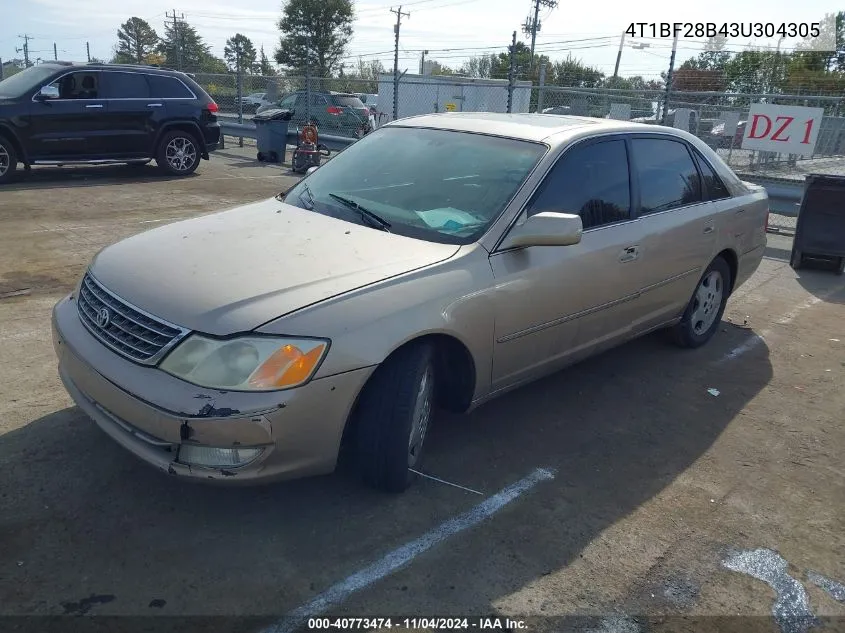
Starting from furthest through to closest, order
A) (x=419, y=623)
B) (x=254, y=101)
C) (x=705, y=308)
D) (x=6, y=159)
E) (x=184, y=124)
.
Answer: (x=254, y=101) → (x=184, y=124) → (x=6, y=159) → (x=705, y=308) → (x=419, y=623)

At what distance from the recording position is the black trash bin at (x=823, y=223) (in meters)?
8.23

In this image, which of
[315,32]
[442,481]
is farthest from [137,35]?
[442,481]

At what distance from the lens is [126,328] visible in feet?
9.66

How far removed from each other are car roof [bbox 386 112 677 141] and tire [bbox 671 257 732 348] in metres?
1.25

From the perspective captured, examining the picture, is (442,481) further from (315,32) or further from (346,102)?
(315,32)

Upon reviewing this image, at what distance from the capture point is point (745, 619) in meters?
2.68

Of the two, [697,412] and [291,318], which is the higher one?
[291,318]

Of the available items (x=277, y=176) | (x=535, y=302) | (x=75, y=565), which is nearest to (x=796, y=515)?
(x=535, y=302)

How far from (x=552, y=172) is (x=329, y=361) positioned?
1807 mm

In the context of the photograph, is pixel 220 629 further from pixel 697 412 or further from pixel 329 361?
pixel 697 412

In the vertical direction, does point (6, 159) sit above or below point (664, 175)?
below

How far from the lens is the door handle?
13.8 feet

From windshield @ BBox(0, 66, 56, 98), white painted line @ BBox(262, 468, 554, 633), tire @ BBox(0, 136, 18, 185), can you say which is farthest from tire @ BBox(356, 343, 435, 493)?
windshield @ BBox(0, 66, 56, 98)

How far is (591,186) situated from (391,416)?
1986mm
